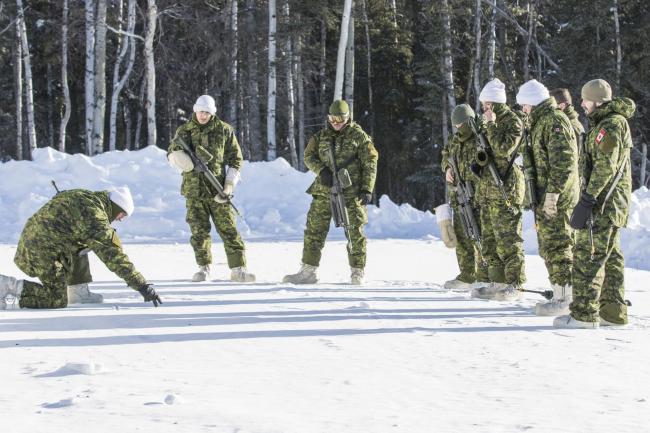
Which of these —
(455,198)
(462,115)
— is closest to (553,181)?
(462,115)

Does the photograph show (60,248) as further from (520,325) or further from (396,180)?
(396,180)

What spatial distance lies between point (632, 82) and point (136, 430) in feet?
76.2

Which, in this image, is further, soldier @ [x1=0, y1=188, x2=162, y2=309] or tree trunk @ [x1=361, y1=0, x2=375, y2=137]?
tree trunk @ [x1=361, y1=0, x2=375, y2=137]

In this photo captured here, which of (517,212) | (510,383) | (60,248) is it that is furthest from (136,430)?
(517,212)

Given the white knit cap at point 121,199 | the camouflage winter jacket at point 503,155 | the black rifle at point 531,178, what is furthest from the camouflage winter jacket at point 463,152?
the white knit cap at point 121,199

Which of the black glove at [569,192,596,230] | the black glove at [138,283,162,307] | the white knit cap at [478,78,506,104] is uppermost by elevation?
the white knit cap at [478,78,506,104]

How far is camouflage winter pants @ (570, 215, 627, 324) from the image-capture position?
624 centimetres

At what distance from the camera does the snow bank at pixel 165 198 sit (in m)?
16.3

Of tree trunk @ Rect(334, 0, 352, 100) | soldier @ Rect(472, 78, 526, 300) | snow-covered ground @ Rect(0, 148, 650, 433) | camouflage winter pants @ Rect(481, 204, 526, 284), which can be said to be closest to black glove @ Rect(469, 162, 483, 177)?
soldier @ Rect(472, 78, 526, 300)

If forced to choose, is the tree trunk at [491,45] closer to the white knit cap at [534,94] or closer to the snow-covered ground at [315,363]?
the snow-covered ground at [315,363]

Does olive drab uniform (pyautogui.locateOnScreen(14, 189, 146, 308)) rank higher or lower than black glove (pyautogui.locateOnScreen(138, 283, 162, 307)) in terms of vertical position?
higher

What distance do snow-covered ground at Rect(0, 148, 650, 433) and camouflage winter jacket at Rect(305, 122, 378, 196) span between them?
107cm

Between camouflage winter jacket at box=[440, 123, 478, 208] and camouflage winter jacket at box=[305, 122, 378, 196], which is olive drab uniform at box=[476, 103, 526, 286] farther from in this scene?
camouflage winter jacket at box=[305, 122, 378, 196]

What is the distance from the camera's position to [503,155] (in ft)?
26.0
